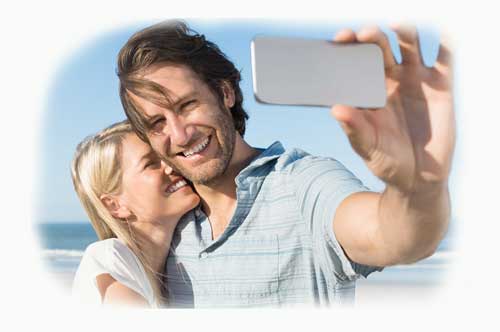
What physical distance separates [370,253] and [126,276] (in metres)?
0.65

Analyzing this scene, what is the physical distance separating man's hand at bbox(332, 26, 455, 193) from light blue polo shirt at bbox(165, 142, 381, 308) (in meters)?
0.30

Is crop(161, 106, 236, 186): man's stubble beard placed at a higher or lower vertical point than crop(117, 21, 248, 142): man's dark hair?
lower

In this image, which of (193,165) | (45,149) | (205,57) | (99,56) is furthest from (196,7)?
(45,149)

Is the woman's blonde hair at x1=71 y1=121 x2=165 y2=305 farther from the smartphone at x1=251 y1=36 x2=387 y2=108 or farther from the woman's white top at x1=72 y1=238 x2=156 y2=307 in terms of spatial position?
the smartphone at x1=251 y1=36 x2=387 y2=108

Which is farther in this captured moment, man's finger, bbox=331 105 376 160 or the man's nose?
the man's nose

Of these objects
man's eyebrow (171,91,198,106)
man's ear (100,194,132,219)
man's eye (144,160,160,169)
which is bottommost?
man's ear (100,194,132,219)

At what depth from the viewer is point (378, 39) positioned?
1.31m

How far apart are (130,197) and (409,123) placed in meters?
0.86

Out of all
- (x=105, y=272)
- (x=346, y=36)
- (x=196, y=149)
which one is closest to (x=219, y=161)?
(x=196, y=149)

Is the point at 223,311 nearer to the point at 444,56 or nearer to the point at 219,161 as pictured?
the point at 219,161

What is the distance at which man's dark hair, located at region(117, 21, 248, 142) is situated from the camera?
1.75m

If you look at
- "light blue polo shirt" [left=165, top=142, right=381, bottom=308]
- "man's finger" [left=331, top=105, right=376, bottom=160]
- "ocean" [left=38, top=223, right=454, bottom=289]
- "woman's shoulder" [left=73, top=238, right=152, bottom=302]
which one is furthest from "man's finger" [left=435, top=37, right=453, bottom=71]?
"woman's shoulder" [left=73, top=238, right=152, bottom=302]

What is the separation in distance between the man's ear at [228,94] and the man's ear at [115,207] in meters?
0.40

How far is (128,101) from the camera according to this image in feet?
5.82
